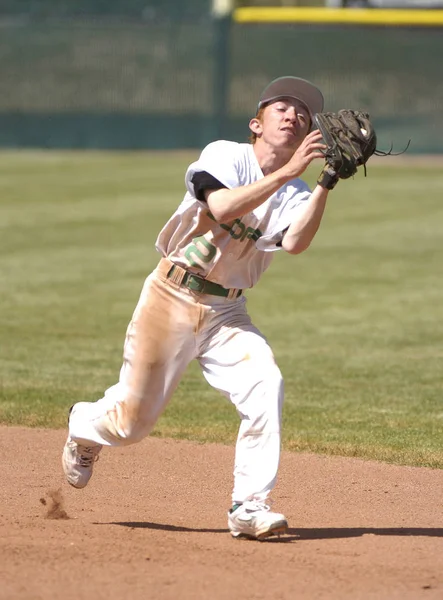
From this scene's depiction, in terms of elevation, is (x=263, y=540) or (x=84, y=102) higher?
(x=84, y=102)

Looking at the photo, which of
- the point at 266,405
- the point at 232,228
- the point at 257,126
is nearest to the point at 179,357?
the point at 266,405

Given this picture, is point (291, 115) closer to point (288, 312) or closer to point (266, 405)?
point (266, 405)

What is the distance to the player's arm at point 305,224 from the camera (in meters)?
4.76

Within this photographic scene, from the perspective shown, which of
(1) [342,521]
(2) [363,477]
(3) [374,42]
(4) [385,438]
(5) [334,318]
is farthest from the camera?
(3) [374,42]

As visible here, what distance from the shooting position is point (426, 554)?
471cm

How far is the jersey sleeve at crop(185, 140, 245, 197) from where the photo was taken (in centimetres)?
479

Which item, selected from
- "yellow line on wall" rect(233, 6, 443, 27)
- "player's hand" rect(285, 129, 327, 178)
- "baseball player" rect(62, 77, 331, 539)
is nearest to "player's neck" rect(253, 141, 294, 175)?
"baseball player" rect(62, 77, 331, 539)

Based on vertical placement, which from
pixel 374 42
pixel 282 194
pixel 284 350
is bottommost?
pixel 284 350

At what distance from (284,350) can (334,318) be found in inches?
58.2

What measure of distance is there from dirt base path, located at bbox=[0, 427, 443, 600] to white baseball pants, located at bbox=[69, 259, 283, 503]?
403 mm

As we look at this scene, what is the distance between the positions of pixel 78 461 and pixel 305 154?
6.00ft

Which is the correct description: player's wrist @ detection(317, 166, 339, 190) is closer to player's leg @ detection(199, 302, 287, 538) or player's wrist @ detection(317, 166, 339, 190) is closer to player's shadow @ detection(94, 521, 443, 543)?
player's leg @ detection(199, 302, 287, 538)

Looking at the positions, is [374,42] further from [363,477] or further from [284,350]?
[363,477]

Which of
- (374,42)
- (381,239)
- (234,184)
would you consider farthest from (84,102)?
(234,184)
